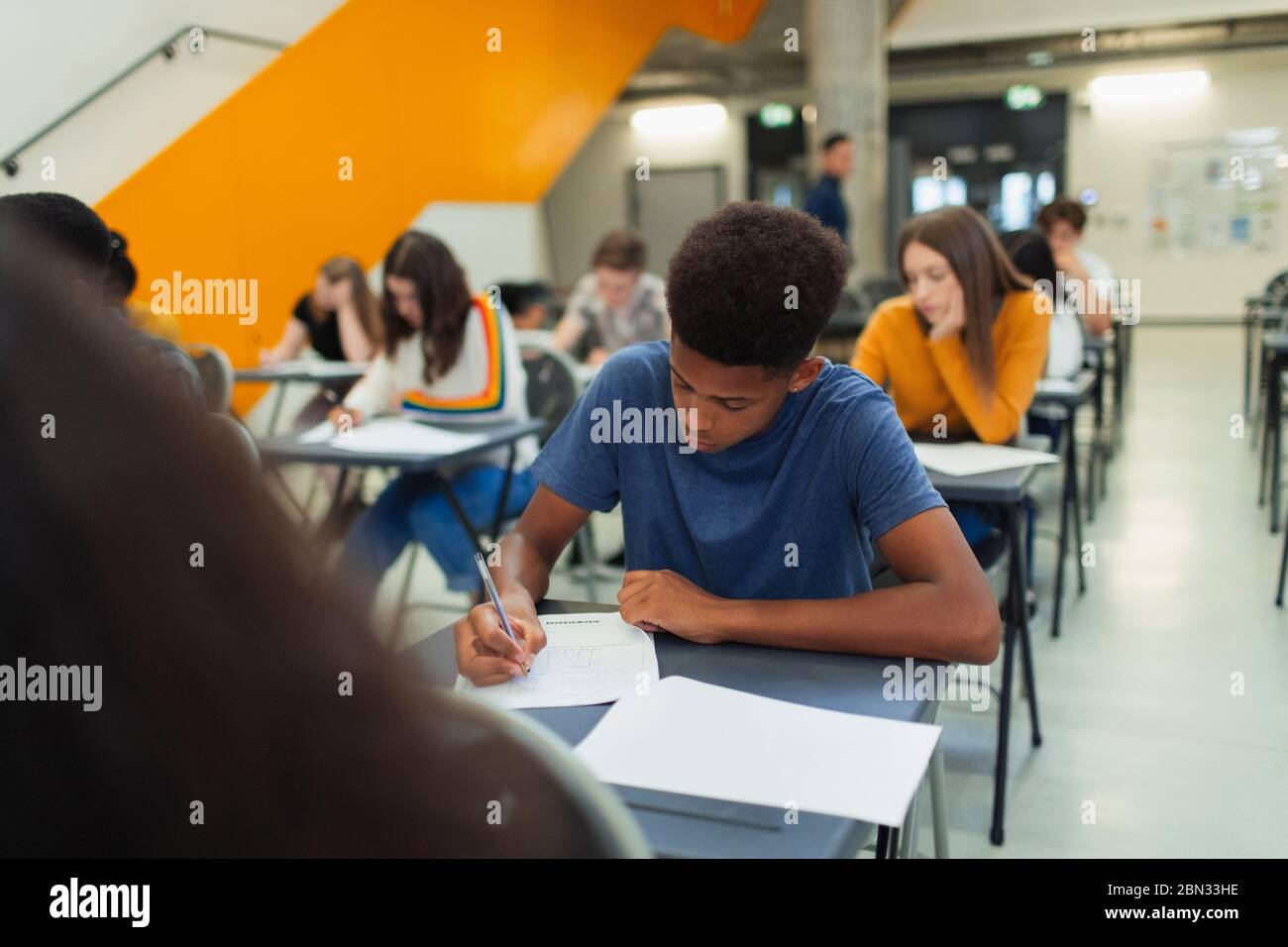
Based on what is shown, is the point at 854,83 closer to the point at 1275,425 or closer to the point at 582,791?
the point at 1275,425

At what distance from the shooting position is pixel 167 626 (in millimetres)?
379

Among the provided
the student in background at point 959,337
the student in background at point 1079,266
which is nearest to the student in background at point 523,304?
the student in background at point 1079,266

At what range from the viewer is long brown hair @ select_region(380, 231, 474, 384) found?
355cm

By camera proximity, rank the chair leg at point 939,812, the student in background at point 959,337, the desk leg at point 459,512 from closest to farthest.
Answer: the chair leg at point 939,812
the student in background at point 959,337
the desk leg at point 459,512

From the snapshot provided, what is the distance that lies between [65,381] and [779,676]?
1.00 metres

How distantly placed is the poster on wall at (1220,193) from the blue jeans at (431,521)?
38.1 feet

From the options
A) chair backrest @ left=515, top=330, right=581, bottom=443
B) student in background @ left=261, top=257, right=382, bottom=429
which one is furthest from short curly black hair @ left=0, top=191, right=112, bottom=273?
student in background @ left=261, top=257, right=382, bottom=429

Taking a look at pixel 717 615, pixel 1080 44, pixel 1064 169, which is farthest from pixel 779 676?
pixel 1064 169

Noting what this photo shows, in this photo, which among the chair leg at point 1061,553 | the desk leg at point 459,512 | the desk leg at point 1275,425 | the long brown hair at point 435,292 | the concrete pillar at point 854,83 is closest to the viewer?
the desk leg at point 459,512

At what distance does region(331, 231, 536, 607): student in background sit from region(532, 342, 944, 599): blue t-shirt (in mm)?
1658

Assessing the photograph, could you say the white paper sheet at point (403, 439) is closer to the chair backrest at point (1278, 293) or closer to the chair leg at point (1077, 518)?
the chair leg at point (1077, 518)

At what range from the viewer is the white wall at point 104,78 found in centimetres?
474

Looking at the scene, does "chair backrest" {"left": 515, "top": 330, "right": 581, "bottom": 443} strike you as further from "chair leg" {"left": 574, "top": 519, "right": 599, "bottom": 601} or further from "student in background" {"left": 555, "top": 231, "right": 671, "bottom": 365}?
"student in background" {"left": 555, "top": 231, "right": 671, "bottom": 365}

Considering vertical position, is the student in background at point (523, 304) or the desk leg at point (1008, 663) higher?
the student in background at point (523, 304)
